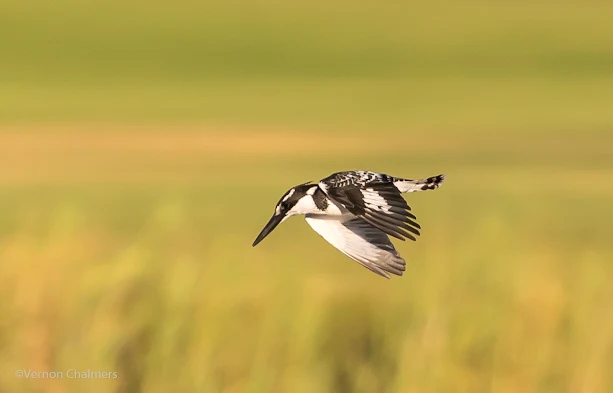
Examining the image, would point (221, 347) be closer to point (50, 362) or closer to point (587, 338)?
point (50, 362)

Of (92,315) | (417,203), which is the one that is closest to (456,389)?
(92,315)

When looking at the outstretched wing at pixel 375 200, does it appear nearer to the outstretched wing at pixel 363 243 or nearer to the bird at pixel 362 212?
the bird at pixel 362 212

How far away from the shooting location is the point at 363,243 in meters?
6.53

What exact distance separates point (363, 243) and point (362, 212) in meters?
0.50

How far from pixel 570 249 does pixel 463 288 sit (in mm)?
1273

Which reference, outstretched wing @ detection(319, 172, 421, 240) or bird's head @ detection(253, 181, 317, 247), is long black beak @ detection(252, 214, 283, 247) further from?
outstretched wing @ detection(319, 172, 421, 240)

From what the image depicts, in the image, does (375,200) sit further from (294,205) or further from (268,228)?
(268,228)

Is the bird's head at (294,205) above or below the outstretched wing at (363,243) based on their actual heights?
above

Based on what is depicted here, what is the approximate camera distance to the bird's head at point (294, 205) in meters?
6.65

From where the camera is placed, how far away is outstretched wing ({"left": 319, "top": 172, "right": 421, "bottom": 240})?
19.5 feet

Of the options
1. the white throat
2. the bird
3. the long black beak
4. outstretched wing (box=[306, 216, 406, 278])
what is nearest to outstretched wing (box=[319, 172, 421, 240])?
the bird

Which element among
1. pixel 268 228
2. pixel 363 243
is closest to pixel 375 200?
pixel 363 243

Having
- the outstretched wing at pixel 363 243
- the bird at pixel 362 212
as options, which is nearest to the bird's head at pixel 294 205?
the bird at pixel 362 212

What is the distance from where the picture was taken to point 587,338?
5230mm
